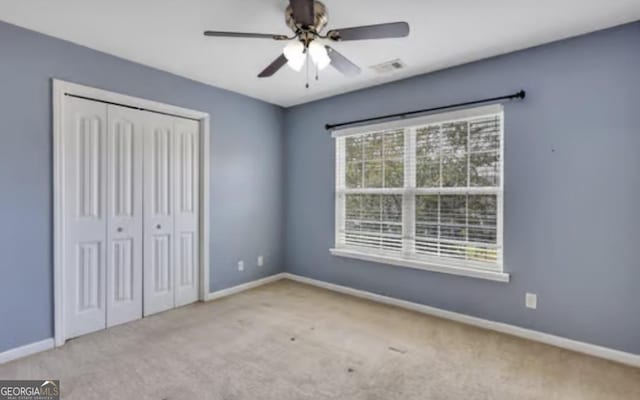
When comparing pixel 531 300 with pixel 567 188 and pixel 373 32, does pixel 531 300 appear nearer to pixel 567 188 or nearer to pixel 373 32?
pixel 567 188

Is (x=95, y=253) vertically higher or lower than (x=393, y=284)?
higher

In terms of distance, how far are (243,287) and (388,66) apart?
312 cm

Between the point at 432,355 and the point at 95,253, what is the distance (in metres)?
3.02

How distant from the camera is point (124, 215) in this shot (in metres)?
3.16

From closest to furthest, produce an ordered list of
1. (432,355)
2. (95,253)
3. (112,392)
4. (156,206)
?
(112,392) → (432,355) → (95,253) → (156,206)

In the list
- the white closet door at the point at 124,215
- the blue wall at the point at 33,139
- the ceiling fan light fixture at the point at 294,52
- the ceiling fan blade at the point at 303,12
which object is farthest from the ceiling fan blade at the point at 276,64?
the white closet door at the point at 124,215

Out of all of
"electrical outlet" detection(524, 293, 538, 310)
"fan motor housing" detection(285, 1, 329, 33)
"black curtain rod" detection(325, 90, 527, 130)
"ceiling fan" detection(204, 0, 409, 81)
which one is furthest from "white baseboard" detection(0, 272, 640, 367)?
"fan motor housing" detection(285, 1, 329, 33)

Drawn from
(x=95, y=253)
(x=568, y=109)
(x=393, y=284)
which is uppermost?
(x=568, y=109)

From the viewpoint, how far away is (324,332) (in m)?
2.99

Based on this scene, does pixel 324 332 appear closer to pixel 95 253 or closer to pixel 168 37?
pixel 95 253

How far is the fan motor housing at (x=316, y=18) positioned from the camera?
2.11 meters

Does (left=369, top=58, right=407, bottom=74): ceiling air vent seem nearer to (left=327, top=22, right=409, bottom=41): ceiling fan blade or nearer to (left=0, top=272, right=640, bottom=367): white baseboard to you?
(left=327, top=22, right=409, bottom=41): ceiling fan blade

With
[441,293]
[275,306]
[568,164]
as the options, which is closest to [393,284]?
[441,293]

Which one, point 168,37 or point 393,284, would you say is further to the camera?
point 393,284
